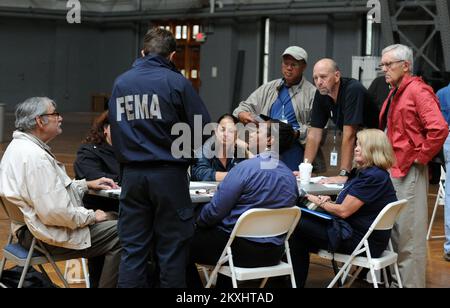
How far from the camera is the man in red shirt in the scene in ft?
17.1

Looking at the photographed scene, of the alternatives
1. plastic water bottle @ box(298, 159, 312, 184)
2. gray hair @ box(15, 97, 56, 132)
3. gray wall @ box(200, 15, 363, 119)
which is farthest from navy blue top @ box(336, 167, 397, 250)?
gray wall @ box(200, 15, 363, 119)

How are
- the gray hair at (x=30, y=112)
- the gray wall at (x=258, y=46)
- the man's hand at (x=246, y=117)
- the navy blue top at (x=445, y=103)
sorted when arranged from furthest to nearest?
the gray wall at (x=258, y=46), the navy blue top at (x=445, y=103), the man's hand at (x=246, y=117), the gray hair at (x=30, y=112)

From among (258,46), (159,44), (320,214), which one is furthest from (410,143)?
(258,46)

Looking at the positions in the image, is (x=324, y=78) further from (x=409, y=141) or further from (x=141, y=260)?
(x=141, y=260)

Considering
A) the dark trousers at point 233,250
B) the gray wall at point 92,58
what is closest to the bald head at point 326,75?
the dark trousers at point 233,250

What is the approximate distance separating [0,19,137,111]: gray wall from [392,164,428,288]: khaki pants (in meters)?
20.0

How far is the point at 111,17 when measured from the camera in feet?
80.9

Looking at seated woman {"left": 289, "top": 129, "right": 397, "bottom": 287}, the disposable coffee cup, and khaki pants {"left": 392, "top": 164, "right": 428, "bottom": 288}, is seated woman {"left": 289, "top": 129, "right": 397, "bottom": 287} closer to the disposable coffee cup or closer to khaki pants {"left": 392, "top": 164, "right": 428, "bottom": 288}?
khaki pants {"left": 392, "top": 164, "right": 428, "bottom": 288}

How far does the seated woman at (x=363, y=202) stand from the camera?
4.80 meters

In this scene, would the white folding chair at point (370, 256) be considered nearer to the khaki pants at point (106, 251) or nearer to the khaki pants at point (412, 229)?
the khaki pants at point (412, 229)

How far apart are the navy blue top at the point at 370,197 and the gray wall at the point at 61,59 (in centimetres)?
2043

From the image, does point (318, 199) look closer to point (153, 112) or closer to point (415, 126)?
point (415, 126)
